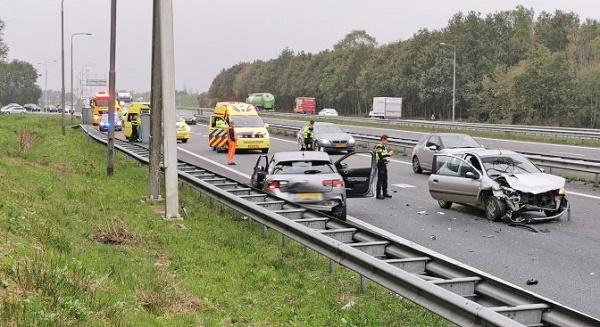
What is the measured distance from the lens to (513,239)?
37.3ft

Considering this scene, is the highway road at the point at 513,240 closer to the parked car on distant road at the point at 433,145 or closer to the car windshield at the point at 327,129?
the parked car on distant road at the point at 433,145

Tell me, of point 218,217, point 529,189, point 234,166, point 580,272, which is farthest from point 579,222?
point 234,166

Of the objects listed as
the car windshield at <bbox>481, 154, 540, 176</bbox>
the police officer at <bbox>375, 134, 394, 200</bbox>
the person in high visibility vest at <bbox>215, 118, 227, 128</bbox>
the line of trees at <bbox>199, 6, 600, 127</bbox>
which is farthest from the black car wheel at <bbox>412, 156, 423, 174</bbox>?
the line of trees at <bbox>199, 6, 600, 127</bbox>

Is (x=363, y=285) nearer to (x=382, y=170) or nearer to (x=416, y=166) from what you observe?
(x=382, y=170)

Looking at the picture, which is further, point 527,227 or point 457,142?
point 457,142

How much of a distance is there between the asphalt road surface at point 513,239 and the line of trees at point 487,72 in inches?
1676

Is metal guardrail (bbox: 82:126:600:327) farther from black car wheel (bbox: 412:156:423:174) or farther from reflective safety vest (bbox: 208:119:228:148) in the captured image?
reflective safety vest (bbox: 208:119:228:148)

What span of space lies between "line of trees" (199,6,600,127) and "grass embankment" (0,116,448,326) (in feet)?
168

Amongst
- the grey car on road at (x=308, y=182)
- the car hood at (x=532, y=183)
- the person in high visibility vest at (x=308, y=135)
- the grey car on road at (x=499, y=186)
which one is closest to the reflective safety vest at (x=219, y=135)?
the person in high visibility vest at (x=308, y=135)

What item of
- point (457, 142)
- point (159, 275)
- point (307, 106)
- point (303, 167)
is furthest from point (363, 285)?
point (307, 106)

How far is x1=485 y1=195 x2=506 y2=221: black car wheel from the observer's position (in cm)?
1292

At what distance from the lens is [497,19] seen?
7462cm

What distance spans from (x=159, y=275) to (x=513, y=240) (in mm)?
6216

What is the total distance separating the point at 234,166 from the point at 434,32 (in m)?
63.8
